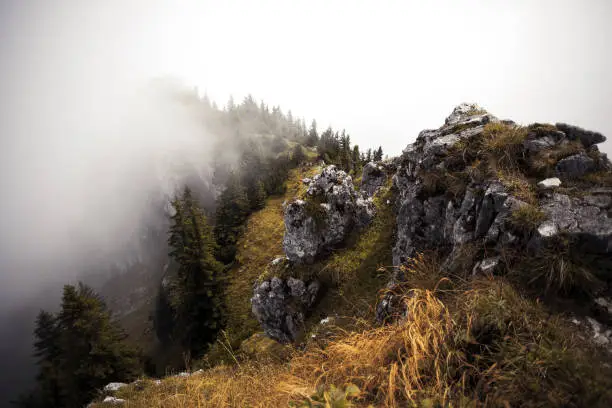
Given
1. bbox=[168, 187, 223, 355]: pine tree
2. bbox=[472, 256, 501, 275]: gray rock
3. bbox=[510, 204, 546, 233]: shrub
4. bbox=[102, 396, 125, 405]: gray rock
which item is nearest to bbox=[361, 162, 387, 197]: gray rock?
bbox=[168, 187, 223, 355]: pine tree

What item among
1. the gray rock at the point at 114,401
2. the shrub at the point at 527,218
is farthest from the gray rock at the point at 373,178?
the gray rock at the point at 114,401

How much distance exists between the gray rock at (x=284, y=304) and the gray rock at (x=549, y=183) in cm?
1117

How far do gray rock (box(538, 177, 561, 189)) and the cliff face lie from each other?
2cm

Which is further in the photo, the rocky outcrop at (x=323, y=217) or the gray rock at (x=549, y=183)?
the rocky outcrop at (x=323, y=217)

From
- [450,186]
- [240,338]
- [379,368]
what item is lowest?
[240,338]

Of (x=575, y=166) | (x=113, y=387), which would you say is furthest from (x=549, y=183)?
(x=113, y=387)

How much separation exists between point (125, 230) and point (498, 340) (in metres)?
144

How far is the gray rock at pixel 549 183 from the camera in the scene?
5.38 m

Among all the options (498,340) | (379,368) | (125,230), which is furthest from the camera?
(125,230)

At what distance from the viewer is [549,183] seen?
548cm

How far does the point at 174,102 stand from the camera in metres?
166

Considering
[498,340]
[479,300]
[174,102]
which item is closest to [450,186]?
[479,300]

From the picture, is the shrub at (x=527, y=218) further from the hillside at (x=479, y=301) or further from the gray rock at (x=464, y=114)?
the gray rock at (x=464, y=114)

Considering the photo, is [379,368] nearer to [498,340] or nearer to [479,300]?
[498,340]
